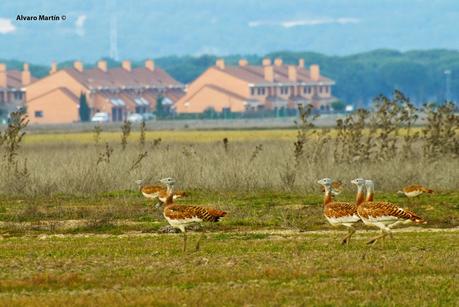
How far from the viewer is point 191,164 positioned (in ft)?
131

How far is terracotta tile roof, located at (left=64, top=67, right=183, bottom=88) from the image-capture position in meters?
182

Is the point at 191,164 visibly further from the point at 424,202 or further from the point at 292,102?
the point at 292,102

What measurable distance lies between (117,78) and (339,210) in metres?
168

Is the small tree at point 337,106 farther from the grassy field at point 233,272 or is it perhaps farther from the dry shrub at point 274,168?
the grassy field at point 233,272

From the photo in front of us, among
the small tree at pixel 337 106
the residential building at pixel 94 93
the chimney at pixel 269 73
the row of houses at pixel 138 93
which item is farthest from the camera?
the chimney at pixel 269 73

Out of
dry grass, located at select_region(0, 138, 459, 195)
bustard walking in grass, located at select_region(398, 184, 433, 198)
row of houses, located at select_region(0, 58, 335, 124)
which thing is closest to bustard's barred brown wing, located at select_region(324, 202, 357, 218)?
bustard walking in grass, located at select_region(398, 184, 433, 198)

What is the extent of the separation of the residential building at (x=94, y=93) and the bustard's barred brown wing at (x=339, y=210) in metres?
149

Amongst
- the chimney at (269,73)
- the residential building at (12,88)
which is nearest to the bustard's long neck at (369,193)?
the residential building at (12,88)

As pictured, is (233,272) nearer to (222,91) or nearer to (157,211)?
(157,211)

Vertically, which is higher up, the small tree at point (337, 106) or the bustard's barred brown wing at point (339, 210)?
the bustard's barred brown wing at point (339, 210)

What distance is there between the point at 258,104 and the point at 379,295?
16676 cm

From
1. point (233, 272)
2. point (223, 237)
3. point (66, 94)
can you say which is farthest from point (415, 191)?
point (66, 94)

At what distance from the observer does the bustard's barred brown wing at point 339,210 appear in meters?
22.5

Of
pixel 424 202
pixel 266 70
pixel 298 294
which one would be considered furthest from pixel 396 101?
pixel 266 70
